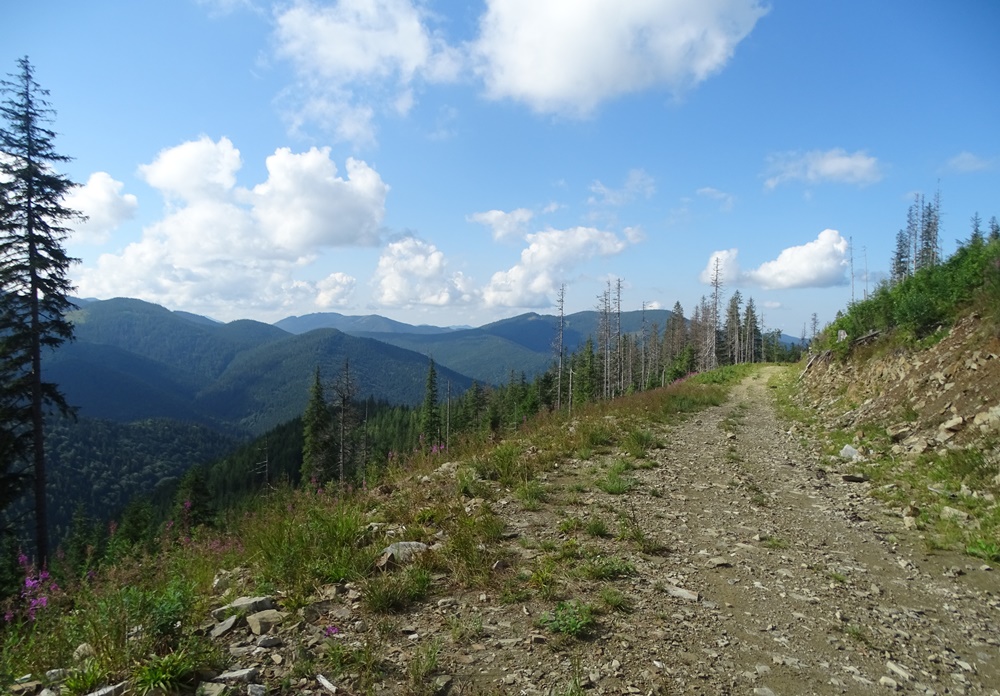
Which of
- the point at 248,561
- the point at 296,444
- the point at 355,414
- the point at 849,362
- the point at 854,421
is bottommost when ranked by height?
the point at 296,444

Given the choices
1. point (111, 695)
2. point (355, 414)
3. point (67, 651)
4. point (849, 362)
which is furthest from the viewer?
point (355, 414)

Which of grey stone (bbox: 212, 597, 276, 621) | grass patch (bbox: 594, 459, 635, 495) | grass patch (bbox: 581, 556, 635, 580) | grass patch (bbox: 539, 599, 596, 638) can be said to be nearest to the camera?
grass patch (bbox: 539, 599, 596, 638)

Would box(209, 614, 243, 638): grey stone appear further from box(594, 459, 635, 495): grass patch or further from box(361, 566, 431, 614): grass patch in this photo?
box(594, 459, 635, 495): grass patch

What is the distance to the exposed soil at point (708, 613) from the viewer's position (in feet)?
12.5

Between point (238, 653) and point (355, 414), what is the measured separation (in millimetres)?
43386

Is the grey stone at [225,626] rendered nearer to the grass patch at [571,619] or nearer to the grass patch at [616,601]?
the grass patch at [571,619]

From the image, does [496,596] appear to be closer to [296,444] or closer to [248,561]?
[248,561]

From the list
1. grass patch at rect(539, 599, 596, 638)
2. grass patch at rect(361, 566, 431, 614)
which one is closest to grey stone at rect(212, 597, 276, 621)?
grass patch at rect(361, 566, 431, 614)

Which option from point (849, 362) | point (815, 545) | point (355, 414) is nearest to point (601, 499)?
point (815, 545)

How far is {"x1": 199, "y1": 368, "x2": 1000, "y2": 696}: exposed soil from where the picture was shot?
3795 millimetres

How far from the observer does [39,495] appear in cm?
1551

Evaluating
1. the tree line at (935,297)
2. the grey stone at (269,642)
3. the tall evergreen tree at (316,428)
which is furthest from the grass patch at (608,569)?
the tall evergreen tree at (316,428)

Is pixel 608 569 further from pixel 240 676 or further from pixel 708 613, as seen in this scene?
pixel 240 676

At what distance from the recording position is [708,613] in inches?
186
